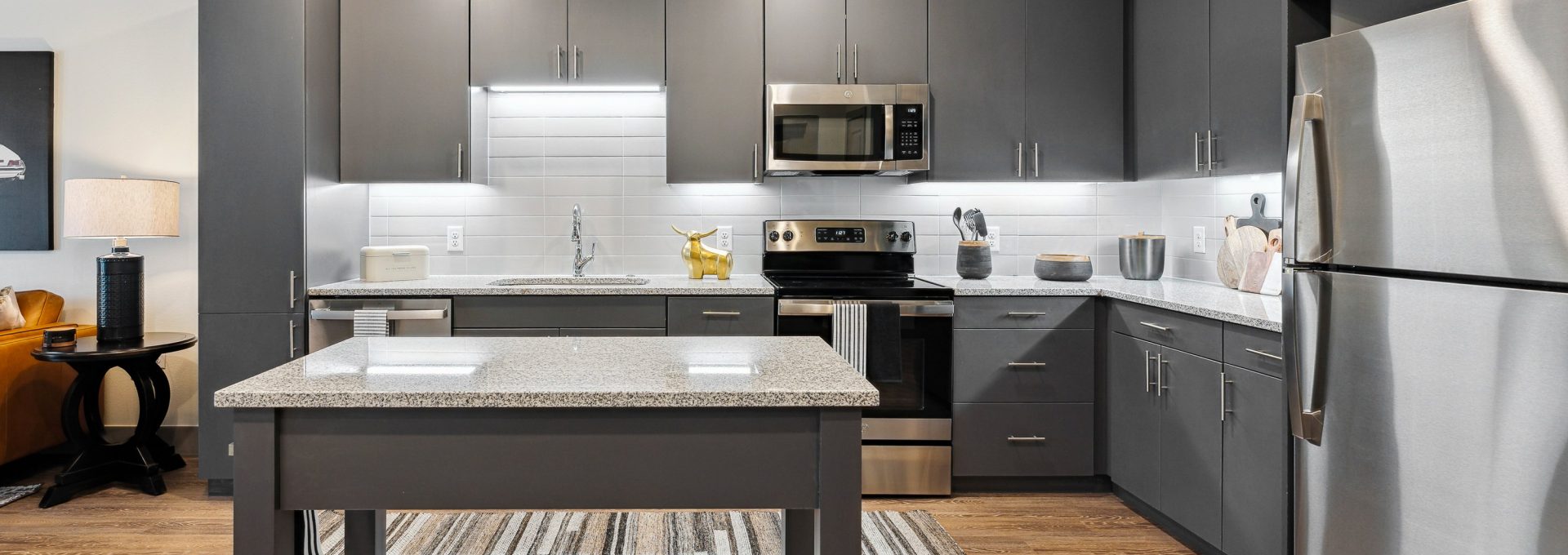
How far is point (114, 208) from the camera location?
10.9 ft

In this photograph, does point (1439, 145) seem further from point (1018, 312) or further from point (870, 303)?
point (870, 303)

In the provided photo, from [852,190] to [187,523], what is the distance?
2791 millimetres

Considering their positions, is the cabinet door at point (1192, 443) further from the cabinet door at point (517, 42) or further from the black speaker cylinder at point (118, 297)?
the black speaker cylinder at point (118, 297)

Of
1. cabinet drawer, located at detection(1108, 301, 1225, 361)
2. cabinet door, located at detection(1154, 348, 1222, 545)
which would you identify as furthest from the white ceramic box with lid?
cabinet door, located at detection(1154, 348, 1222, 545)

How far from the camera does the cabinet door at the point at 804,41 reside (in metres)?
3.56

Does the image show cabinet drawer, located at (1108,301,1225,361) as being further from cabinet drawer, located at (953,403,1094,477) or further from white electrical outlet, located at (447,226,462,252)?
white electrical outlet, located at (447,226,462,252)

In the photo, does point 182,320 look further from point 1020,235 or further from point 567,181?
point 1020,235

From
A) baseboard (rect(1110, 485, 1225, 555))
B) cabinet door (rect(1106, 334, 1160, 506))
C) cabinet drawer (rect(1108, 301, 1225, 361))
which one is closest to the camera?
cabinet drawer (rect(1108, 301, 1225, 361))

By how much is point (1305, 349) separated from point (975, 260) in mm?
1835

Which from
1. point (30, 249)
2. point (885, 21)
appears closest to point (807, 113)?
point (885, 21)

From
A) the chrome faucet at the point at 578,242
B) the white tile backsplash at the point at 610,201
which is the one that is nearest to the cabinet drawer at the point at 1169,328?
the white tile backsplash at the point at 610,201

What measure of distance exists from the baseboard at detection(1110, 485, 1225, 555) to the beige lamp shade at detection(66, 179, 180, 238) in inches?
152

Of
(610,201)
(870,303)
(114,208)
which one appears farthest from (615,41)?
(114,208)

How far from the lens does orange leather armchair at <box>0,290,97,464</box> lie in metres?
3.38
